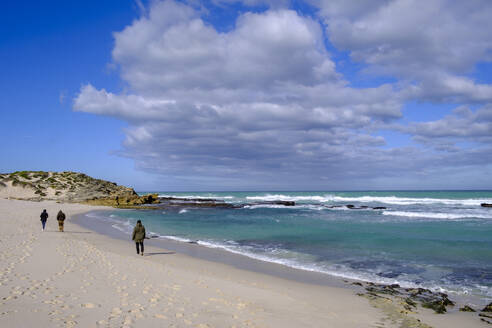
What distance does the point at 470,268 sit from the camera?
13.2 meters

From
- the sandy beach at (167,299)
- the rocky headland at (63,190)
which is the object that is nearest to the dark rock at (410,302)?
the sandy beach at (167,299)

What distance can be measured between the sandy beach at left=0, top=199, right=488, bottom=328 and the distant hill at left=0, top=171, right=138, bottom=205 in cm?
5161

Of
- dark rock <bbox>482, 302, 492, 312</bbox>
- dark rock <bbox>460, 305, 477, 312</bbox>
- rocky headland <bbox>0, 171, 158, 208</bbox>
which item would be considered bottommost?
dark rock <bbox>460, 305, 477, 312</bbox>

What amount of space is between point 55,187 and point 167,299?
72.9m

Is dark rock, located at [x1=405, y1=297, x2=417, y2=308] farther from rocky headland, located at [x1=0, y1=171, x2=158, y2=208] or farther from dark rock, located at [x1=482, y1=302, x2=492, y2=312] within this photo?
rocky headland, located at [x1=0, y1=171, x2=158, y2=208]

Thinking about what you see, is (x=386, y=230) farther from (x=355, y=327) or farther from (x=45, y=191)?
(x=45, y=191)

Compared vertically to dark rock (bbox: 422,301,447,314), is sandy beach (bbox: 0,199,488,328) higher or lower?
higher

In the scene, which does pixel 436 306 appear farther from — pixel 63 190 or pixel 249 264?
pixel 63 190

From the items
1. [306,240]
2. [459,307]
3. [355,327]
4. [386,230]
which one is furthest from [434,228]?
[355,327]

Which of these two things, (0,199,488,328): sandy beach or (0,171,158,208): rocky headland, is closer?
(0,199,488,328): sandy beach

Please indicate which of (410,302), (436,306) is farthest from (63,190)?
(436,306)

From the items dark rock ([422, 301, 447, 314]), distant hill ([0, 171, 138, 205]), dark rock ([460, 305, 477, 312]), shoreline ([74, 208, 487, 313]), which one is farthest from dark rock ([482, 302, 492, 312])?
distant hill ([0, 171, 138, 205])

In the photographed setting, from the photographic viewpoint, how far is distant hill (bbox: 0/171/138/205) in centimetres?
6438

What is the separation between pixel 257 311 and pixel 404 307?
399 centimetres
